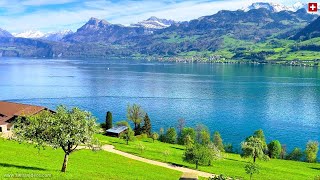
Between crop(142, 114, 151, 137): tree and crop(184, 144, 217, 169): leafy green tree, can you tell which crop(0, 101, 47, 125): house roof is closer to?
crop(142, 114, 151, 137): tree

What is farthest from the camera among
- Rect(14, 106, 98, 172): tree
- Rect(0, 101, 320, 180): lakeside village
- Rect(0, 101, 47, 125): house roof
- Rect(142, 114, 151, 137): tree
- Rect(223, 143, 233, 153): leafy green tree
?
Rect(142, 114, 151, 137): tree

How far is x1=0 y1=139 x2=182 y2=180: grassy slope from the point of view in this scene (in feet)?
131

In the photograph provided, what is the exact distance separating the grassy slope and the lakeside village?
2.36m

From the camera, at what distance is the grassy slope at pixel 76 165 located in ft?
131

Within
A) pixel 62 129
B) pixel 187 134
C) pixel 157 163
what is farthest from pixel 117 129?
pixel 62 129

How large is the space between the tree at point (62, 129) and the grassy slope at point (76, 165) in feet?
10.5

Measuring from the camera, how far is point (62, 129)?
4062 cm

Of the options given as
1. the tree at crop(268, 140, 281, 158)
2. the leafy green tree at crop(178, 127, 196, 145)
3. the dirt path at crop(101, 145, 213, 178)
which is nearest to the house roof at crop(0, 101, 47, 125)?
the dirt path at crop(101, 145, 213, 178)

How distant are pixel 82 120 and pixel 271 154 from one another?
234 feet

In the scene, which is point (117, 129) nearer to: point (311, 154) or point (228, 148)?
point (228, 148)

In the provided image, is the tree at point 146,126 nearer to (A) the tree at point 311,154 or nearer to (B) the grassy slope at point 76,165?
(B) the grassy slope at point 76,165

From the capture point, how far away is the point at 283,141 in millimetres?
122125

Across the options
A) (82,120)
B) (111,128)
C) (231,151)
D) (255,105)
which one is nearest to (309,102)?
(255,105)

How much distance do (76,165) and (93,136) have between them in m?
4.75
